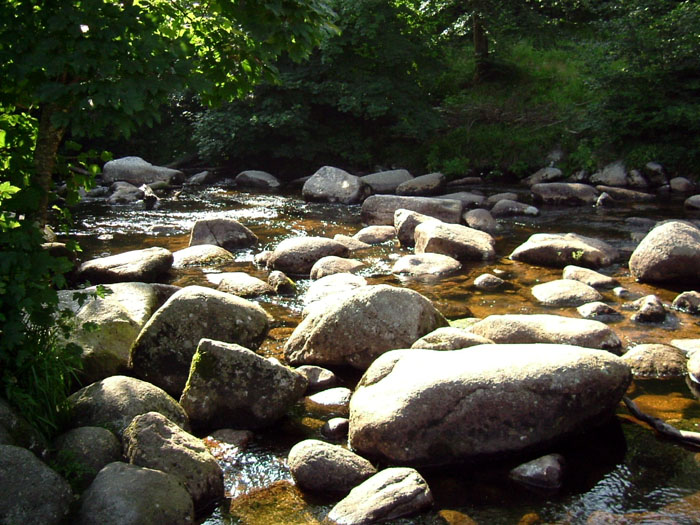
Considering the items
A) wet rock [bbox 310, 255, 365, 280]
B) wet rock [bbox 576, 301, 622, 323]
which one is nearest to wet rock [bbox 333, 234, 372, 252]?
wet rock [bbox 310, 255, 365, 280]

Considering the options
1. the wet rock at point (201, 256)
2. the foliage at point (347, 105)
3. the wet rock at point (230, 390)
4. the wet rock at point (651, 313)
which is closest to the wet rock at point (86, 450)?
the wet rock at point (230, 390)

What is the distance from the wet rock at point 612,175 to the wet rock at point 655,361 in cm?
1112

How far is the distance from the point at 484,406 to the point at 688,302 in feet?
15.1

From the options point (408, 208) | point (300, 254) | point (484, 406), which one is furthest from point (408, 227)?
point (484, 406)

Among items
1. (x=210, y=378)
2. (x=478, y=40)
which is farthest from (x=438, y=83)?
(x=210, y=378)

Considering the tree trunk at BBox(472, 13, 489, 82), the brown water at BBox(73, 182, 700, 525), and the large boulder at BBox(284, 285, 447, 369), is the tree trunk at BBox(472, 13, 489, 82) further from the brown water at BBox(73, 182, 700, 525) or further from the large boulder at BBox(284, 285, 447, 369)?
the large boulder at BBox(284, 285, 447, 369)

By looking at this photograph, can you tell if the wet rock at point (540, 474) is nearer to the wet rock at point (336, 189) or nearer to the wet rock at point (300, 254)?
the wet rock at point (300, 254)

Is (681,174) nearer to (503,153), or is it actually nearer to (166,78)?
(503,153)

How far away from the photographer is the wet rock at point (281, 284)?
368 inches

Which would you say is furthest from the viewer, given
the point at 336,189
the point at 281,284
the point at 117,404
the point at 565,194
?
the point at 336,189

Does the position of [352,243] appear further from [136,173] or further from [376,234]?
[136,173]

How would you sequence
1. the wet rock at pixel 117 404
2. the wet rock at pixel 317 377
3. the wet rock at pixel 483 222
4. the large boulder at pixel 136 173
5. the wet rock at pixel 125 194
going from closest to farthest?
the wet rock at pixel 117 404
the wet rock at pixel 317 377
the wet rock at pixel 483 222
the wet rock at pixel 125 194
the large boulder at pixel 136 173

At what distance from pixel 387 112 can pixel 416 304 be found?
45.7 ft

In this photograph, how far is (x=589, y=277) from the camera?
376 inches
